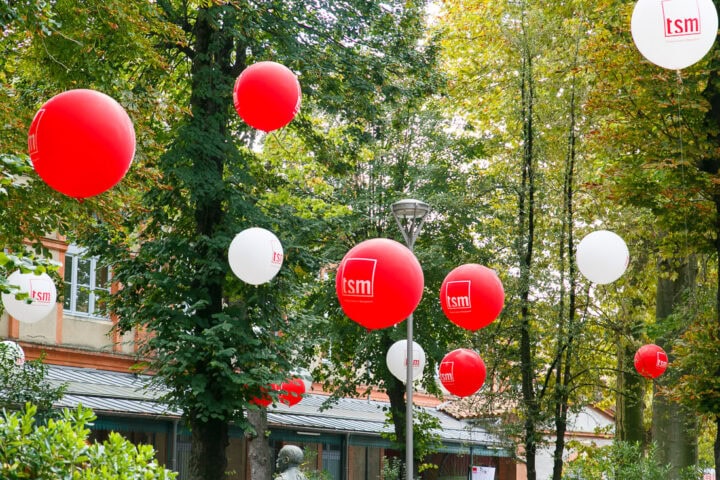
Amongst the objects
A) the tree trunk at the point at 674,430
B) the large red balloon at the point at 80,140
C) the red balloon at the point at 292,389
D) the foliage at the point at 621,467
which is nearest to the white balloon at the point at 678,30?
the large red balloon at the point at 80,140

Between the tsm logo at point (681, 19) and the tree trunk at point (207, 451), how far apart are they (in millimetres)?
10135

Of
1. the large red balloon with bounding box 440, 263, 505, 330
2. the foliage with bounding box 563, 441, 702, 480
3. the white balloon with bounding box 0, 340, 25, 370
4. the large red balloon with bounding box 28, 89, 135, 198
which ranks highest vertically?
the large red balloon with bounding box 28, 89, 135, 198

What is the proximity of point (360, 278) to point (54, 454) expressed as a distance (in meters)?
3.55

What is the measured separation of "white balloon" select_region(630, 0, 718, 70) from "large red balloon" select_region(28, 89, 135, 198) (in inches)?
196

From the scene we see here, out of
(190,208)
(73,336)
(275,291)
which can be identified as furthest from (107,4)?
(73,336)

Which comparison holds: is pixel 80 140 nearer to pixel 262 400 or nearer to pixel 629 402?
pixel 262 400

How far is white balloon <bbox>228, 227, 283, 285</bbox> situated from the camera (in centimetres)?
1205

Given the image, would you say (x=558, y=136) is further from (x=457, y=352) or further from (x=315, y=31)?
(x=457, y=352)

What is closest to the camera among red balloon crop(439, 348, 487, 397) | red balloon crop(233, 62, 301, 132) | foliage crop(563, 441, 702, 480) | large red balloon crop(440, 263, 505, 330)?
red balloon crop(233, 62, 301, 132)

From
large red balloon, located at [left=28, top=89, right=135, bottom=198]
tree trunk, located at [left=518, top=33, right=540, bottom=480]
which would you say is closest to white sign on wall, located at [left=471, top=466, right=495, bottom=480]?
tree trunk, located at [left=518, top=33, right=540, bottom=480]

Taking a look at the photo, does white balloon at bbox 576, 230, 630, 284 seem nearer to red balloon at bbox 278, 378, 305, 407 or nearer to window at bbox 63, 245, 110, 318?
red balloon at bbox 278, 378, 305, 407

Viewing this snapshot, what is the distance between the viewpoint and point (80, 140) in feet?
20.2

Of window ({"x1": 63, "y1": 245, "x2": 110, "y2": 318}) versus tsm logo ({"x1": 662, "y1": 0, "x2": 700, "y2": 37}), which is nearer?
tsm logo ({"x1": 662, "y1": 0, "x2": 700, "y2": 37})

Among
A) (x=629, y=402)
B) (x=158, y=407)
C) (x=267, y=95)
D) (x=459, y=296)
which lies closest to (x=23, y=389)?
(x=158, y=407)
